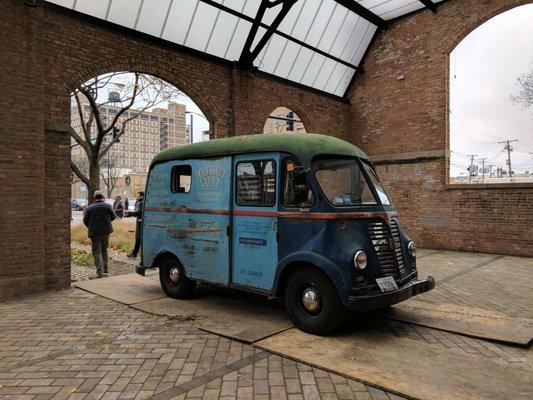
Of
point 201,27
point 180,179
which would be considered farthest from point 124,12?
point 180,179

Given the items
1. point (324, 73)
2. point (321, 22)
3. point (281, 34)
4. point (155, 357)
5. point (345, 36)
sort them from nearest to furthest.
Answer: point (155, 357) → point (281, 34) → point (321, 22) → point (345, 36) → point (324, 73)

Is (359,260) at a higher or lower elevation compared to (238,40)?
lower

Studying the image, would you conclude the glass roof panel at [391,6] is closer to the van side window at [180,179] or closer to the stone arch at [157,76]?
the stone arch at [157,76]

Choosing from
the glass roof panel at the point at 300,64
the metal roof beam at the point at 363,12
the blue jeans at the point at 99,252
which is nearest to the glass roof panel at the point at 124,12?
the blue jeans at the point at 99,252

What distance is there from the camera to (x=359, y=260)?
4.80 meters

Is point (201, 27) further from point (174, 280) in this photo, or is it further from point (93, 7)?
point (174, 280)

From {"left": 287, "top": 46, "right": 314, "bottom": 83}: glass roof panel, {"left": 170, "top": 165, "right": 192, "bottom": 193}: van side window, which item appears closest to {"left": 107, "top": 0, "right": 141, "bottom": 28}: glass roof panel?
{"left": 170, "top": 165, "right": 192, "bottom": 193}: van side window

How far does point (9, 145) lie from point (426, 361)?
23.2 ft

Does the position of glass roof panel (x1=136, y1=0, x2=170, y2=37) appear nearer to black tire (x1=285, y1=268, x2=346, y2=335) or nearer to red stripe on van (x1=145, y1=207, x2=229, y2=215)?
red stripe on van (x1=145, y1=207, x2=229, y2=215)

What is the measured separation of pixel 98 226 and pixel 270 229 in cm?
505

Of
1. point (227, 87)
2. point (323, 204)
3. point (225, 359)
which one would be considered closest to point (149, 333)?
point (225, 359)

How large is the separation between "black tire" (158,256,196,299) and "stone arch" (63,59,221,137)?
12.6 ft

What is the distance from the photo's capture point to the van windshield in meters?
5.27

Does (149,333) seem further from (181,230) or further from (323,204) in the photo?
(323,204)
